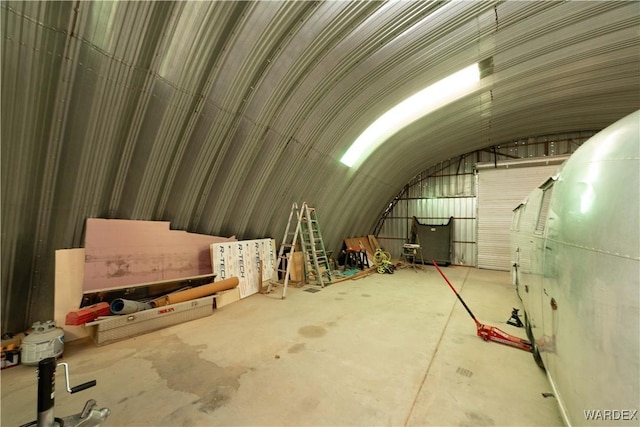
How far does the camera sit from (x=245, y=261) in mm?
4734

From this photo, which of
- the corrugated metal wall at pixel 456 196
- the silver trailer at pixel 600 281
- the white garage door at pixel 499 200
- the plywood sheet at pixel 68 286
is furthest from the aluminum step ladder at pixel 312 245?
the white garage door at pixel 499 200

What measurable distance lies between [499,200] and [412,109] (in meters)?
4.93

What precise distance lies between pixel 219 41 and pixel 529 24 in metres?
4.31

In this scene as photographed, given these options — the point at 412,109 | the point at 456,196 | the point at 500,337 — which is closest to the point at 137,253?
the point at 500,337

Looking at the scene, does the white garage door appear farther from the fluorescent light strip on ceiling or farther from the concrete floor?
the concrete floor

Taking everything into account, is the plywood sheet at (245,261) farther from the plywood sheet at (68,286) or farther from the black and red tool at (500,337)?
the black and red tool at (500,337)

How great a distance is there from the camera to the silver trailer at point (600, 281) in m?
0.93

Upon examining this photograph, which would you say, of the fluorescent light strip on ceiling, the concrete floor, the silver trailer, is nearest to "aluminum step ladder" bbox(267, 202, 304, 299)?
the concrete floor

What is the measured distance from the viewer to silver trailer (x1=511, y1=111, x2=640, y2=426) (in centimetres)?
93

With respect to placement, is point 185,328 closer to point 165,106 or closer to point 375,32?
point 165,106

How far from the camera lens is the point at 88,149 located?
2.67 meters

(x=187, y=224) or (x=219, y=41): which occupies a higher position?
(x=219, y=41)

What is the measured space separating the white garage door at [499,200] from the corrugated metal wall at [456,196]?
21cm

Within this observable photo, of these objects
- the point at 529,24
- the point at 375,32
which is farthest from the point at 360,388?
the point at 529,24
